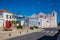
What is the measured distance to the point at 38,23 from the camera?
84188 mm

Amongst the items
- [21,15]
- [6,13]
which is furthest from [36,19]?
[6,13]

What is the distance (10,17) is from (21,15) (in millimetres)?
14524

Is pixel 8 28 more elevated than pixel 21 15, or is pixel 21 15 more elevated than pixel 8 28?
pixel 21 15

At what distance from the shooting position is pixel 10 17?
68.1 m

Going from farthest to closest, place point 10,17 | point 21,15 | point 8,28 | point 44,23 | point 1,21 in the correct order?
point 44,23 → point 21,15 → point 10,17 → point 1,21 → point 8,28

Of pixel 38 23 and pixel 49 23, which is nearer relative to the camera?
pixel 38 23

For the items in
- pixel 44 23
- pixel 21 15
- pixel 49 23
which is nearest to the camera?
pixel 21 15

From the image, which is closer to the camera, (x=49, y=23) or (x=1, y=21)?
(x=1, y=21)

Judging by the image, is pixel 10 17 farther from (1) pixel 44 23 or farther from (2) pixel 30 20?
(1) pixel 44 23

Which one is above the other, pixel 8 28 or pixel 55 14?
pixel 55 14

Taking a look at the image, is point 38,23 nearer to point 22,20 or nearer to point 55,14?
point 22,20

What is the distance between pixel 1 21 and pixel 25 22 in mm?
24746

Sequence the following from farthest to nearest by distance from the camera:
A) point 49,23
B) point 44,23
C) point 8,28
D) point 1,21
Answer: point 49,23, point 44,23, point 1,21, point 8,28

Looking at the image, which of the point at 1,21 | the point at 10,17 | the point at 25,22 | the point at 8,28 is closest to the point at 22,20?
the point at 25,22
